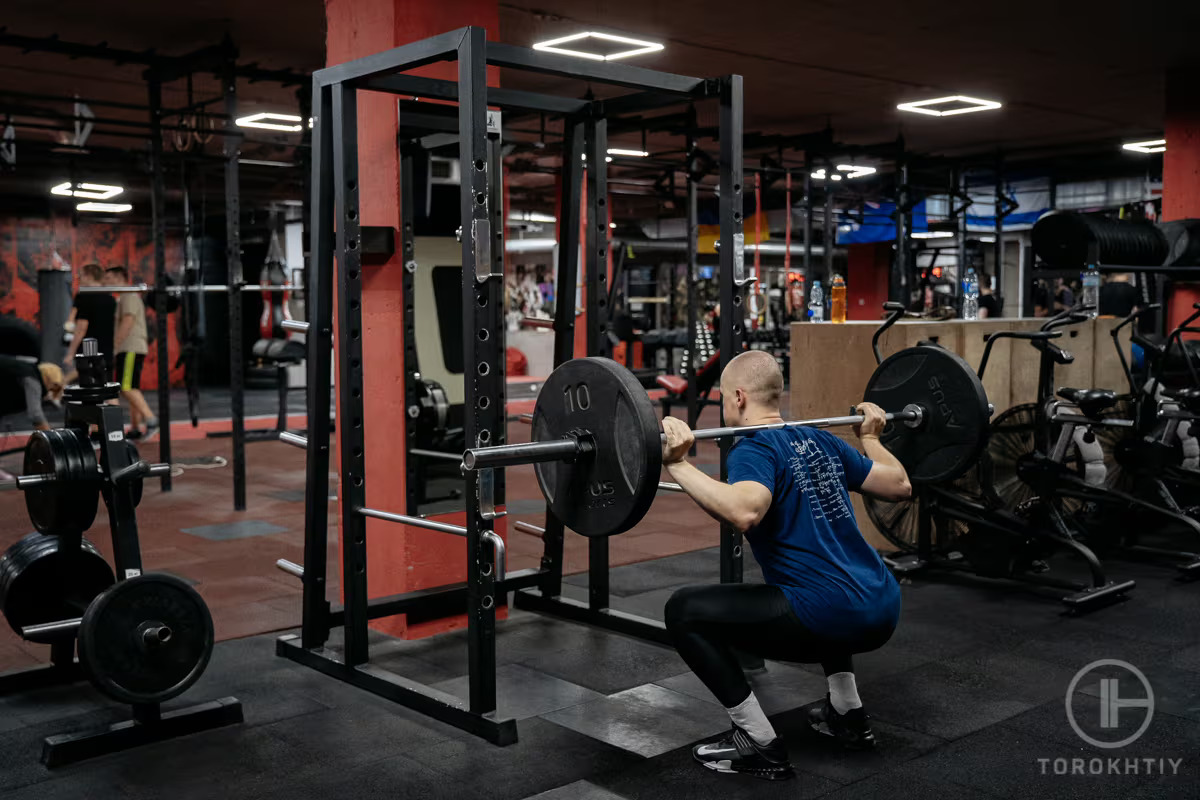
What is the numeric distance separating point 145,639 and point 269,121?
21.2 ft

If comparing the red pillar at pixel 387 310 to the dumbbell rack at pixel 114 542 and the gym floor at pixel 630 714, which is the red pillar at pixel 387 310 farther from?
the dumbbell rack at pixel 114 542

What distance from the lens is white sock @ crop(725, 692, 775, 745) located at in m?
2.15

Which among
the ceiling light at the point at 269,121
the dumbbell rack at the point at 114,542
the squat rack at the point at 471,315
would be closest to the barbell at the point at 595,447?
the squat rack at the point at 471,315

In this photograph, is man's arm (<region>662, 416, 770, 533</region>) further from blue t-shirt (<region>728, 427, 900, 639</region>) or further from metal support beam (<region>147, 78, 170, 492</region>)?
metal support beam (<region>147, 78, 170, 492</region>)

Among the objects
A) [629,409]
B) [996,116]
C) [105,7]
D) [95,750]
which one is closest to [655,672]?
[629,409]

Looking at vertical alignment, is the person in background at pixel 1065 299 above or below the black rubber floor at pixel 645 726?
above

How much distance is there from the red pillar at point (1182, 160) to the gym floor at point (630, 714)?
3.39 m

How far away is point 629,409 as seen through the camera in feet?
6.33

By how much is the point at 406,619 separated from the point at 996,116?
726 centimetres

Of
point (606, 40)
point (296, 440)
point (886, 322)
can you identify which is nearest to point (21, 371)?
point (606, 40)

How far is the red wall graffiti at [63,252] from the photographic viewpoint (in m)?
12.3

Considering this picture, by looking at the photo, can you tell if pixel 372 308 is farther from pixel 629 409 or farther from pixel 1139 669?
pixel 1139 669

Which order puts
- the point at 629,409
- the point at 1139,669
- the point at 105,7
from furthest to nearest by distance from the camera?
the point at 105,7 → the point at 1139,669 → the point at 629,409

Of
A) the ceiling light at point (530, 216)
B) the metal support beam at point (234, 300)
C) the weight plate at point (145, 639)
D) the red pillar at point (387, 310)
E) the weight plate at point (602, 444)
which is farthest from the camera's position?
the ceiling light at point (530, 216)
